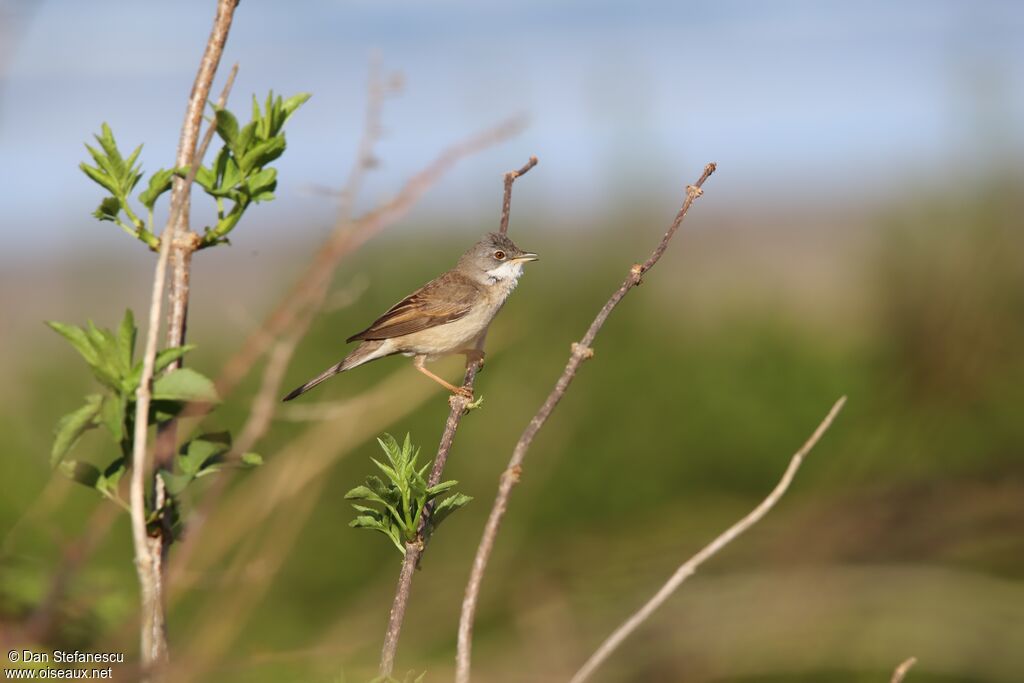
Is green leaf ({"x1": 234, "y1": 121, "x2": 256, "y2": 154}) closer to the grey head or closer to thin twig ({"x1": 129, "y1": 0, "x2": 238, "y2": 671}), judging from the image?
thin twig ({"x1": 129, "y1": 0, "x2": 238, "y2": 671})

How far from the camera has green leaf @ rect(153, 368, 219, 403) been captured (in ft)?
4.72

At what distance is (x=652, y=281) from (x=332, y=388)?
2764 mm

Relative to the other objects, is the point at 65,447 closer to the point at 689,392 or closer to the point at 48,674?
the point at 48,674

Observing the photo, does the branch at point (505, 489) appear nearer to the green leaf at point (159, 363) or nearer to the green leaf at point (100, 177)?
the green leaf at point (159, 363)

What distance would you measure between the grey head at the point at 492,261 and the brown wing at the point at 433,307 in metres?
0.10

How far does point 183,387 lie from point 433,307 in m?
4.04

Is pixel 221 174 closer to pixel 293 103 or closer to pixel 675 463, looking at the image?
pixel 293 103

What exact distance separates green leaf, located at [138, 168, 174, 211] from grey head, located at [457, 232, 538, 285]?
399cm

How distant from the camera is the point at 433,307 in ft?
18.0

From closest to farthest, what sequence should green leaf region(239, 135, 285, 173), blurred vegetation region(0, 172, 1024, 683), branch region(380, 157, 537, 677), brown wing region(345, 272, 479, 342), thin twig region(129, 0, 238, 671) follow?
thin twig region(129, 0, 238, 671) → branch region(380, 157, 537, 677) → green leaf region(239, 135, 285, 173) → blurred vegetation region(0, 172, 1024, 683) → brown wing region(345, 272, 479, 342)

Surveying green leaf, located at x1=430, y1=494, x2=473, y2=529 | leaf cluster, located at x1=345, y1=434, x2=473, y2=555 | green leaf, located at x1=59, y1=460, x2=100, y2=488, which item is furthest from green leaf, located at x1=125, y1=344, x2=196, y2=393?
green leaf, located at x1=430, y1=494, x2=473, y2=529

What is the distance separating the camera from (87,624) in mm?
2496

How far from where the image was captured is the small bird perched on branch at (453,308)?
517 centimetres

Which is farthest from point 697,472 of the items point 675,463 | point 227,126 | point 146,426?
point 146,426
